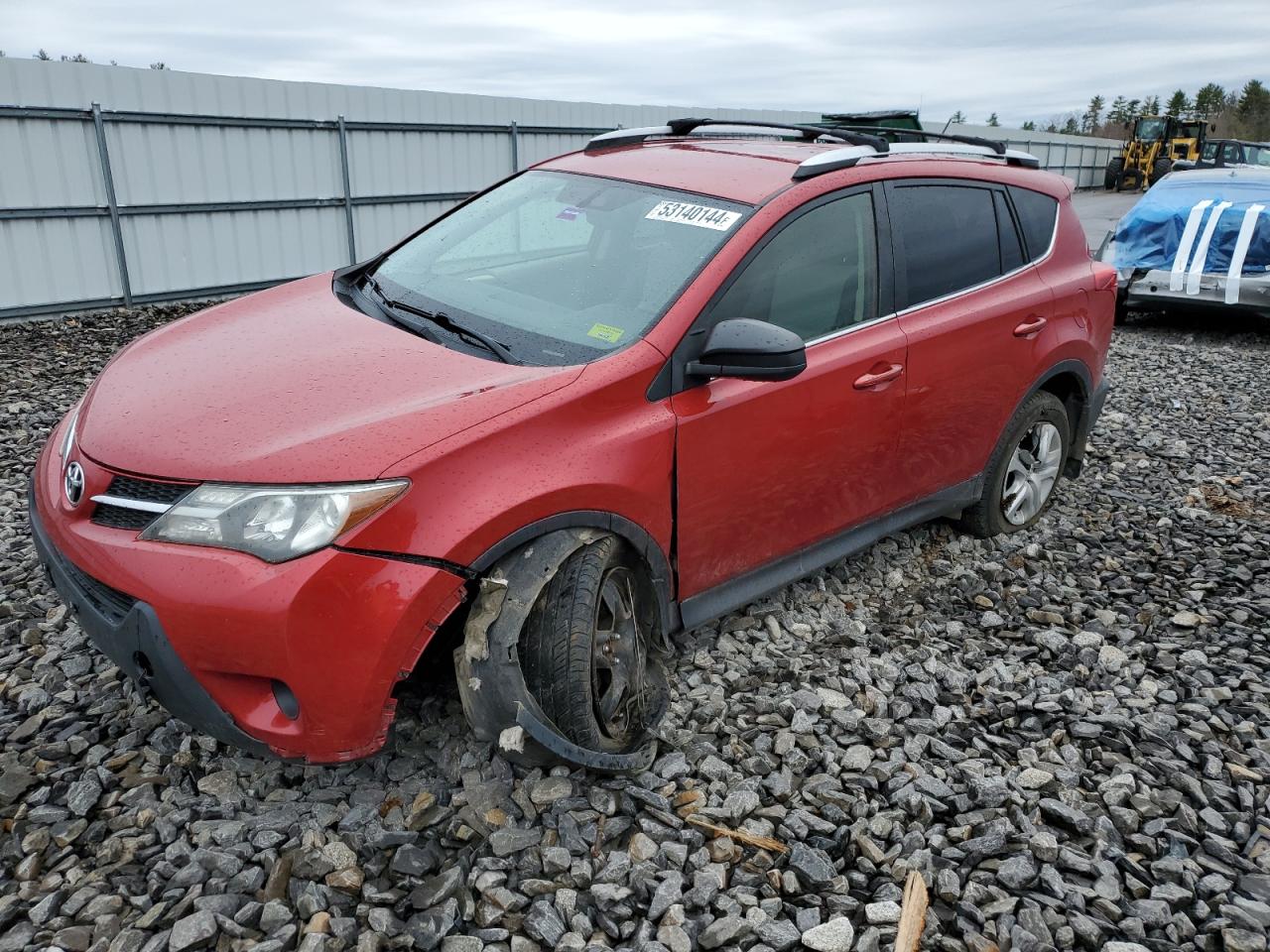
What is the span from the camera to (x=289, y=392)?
100 inches

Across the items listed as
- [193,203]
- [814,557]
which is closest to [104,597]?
[814,557]

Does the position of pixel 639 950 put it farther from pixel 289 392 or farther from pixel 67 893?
pixel 289 392

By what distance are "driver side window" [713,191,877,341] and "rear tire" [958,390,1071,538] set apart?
1.26m

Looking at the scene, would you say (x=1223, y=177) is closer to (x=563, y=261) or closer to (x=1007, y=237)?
(x=1007, y=237)

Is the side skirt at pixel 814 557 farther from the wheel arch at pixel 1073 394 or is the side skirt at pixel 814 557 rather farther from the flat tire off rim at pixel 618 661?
the wheel arch at pixel 1073 394

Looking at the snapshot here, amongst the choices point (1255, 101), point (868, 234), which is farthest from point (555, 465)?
point (1255, 101)

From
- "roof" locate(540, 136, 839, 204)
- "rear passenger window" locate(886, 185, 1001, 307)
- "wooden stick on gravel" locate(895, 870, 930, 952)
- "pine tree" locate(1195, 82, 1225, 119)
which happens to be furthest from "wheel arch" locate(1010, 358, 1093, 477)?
→ "pine tree" locate(1195, 82, 1225, 119)

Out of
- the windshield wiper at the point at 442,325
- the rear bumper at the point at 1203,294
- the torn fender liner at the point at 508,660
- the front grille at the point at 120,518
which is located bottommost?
the rear bumper at the point at 1203,294

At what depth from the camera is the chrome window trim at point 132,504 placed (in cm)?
231

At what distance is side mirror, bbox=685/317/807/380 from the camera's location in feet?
8.89

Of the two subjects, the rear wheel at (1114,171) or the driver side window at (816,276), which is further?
the rear wheel at (1114,171)

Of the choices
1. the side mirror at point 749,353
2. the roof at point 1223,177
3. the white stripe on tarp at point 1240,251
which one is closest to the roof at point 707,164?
the side mirror at point 749,353

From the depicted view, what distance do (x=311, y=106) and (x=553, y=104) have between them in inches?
162

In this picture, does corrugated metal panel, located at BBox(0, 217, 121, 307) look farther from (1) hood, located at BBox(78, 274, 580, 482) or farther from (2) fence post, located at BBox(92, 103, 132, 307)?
(1) hood, located at BBox(78, 274, 580, 482)
